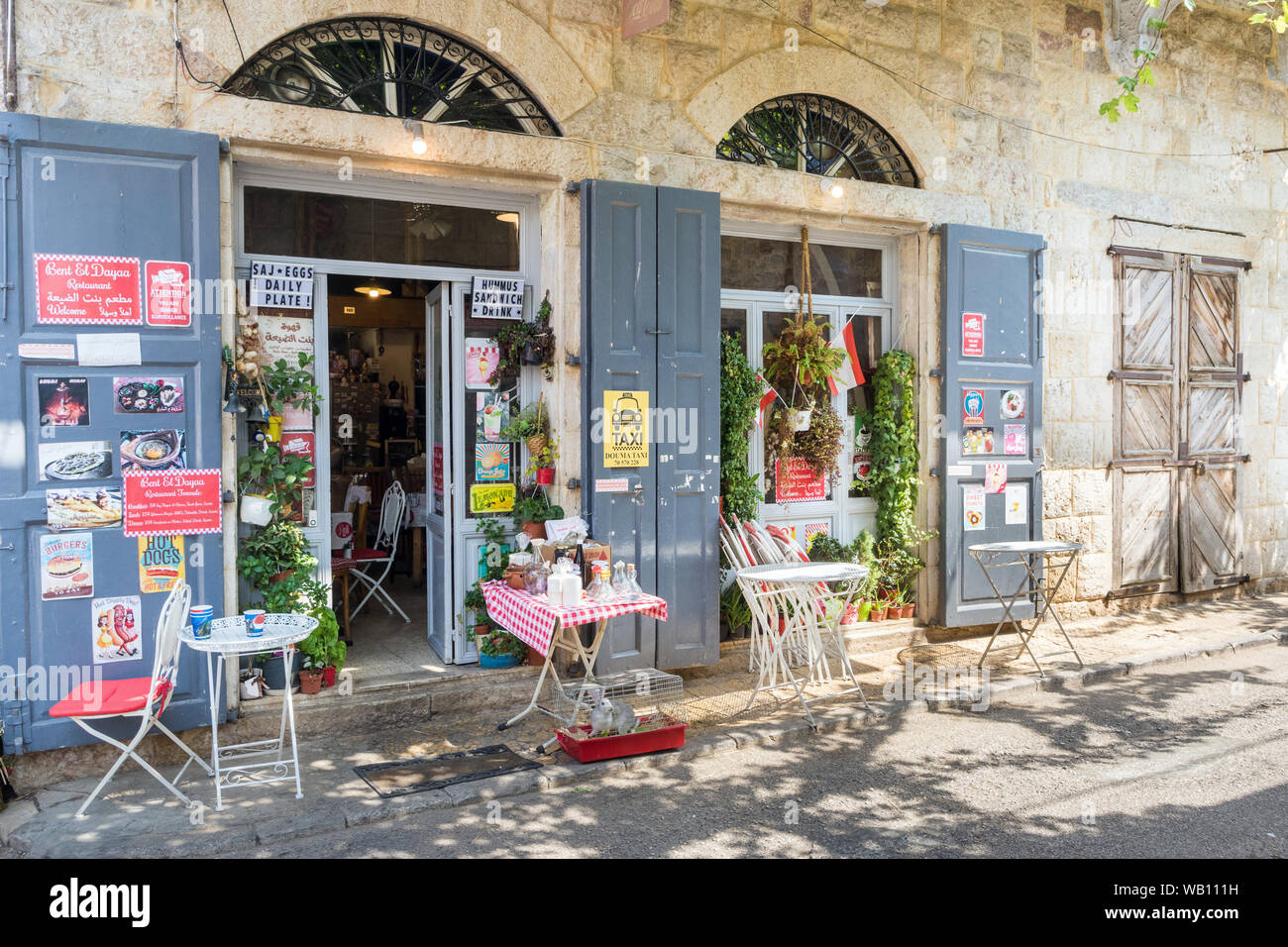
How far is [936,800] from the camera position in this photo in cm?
478

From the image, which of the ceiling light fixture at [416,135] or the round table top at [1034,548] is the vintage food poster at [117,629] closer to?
the ceiling light fixture at [416,135]

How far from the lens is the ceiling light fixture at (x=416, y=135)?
571cm

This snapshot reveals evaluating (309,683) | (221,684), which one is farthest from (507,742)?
(221,684)

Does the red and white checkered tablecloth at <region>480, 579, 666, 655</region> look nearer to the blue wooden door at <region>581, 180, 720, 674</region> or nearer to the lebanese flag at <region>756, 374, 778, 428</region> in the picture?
the blue wooden door at <region>581, 180, 720, 674</region>

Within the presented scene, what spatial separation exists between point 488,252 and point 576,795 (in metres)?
3.50

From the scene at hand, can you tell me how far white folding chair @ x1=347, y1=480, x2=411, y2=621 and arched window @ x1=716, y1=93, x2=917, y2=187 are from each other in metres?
3.89

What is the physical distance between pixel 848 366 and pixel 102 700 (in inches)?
226

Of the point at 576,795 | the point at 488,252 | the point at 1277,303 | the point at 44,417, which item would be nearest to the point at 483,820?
the point at 576,795

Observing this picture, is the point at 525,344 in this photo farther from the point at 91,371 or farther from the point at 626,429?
the point at 91,371

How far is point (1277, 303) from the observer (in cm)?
1001

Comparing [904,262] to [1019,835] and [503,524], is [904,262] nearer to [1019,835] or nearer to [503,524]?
[503,524]

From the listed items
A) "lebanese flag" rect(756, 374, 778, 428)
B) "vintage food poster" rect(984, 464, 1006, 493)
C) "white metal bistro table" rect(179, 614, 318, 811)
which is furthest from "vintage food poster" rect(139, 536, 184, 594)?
"vintage food poster" rect(984, 464, 1006, 493)

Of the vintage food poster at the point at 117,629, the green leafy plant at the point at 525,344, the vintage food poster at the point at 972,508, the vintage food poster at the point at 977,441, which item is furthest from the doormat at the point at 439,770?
the vintage food poster at the point at 977,441
